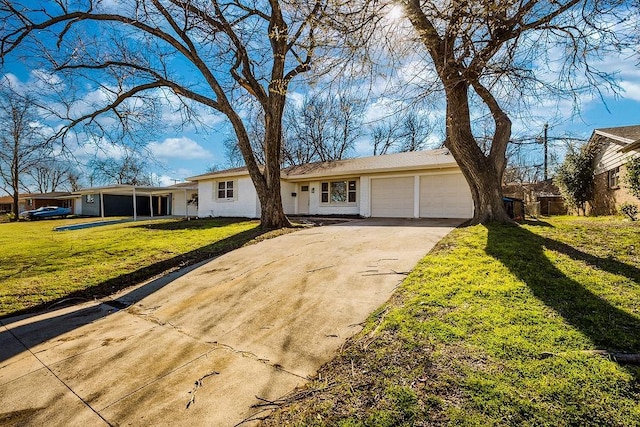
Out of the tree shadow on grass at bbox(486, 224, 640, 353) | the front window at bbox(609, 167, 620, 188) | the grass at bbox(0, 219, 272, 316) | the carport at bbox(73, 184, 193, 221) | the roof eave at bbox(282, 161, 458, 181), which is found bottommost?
the grass at bbox(0, 219, 272, 316)

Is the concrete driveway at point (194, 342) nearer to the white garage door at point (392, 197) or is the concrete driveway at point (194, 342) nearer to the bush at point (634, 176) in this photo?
the white garage door at point (392, 197)

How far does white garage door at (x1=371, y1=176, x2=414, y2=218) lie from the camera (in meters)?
14.3

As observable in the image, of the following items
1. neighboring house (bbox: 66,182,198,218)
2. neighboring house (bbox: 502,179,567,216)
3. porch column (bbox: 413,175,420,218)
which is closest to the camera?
porch column (bbox: 413,175,420,218)

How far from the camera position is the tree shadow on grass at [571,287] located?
259cm

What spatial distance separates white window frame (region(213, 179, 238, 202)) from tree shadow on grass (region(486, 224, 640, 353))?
13551 millimetres

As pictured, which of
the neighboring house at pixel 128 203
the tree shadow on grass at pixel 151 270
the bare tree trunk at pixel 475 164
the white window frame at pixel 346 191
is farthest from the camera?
the neighboring house at pixel 128 203

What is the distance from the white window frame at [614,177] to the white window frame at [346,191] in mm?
10888

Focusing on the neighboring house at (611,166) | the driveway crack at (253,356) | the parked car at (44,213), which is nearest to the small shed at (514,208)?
the neighboring house at (611,166)

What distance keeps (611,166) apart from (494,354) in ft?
53.6

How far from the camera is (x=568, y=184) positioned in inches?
642

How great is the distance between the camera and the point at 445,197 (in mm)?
13461

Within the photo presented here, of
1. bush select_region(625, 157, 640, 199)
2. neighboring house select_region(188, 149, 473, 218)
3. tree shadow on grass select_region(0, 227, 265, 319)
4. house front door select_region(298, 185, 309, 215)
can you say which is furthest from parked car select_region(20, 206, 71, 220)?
bush select_region(625, 157, 640, 199)

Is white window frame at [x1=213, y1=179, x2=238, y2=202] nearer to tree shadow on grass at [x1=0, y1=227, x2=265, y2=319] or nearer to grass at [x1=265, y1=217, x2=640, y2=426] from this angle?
tree shadow on grass at [x1=0, y1=227, x2=265, y2=319]

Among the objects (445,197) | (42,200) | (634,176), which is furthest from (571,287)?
(42,200)
